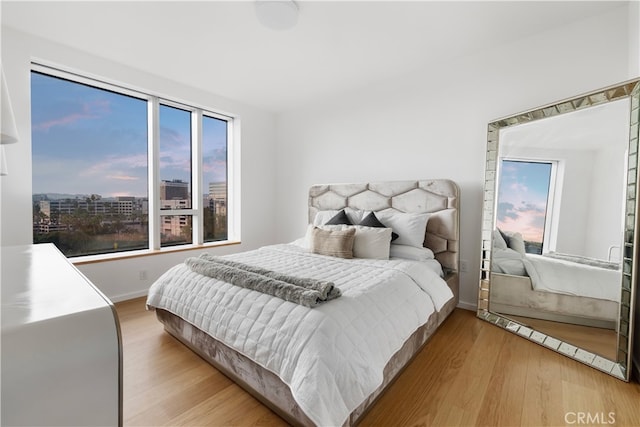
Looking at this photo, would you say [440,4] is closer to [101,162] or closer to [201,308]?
[201,308]

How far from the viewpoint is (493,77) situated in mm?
2736

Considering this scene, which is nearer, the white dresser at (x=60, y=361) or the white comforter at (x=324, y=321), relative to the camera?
the white dresser at (x=60, y=361)

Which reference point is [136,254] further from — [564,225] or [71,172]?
[564,225]

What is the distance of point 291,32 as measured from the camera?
2.44 meters

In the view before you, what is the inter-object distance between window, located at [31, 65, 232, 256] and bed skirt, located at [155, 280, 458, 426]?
1614 mm

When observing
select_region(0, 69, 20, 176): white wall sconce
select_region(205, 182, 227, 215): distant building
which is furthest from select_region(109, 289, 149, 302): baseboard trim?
select_region(0, 69, 20, 176): white wall sconce

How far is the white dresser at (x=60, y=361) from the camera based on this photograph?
0.52 m

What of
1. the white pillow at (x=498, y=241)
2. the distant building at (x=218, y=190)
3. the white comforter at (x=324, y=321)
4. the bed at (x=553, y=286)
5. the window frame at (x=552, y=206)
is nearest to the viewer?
the white comforter at (x=324, y=321)

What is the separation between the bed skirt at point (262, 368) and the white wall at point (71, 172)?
1.22 m

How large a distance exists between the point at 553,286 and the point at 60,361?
9.35 ft

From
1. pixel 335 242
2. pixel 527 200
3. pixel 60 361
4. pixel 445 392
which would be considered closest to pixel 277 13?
pixel 335 242

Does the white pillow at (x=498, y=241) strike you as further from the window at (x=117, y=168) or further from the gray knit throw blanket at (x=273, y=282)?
the window at (x=117, y=168)

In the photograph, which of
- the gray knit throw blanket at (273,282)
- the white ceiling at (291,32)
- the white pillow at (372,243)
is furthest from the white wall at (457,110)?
the gray knit throw blanket at (273,282)

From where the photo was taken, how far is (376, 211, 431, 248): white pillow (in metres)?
2.74
